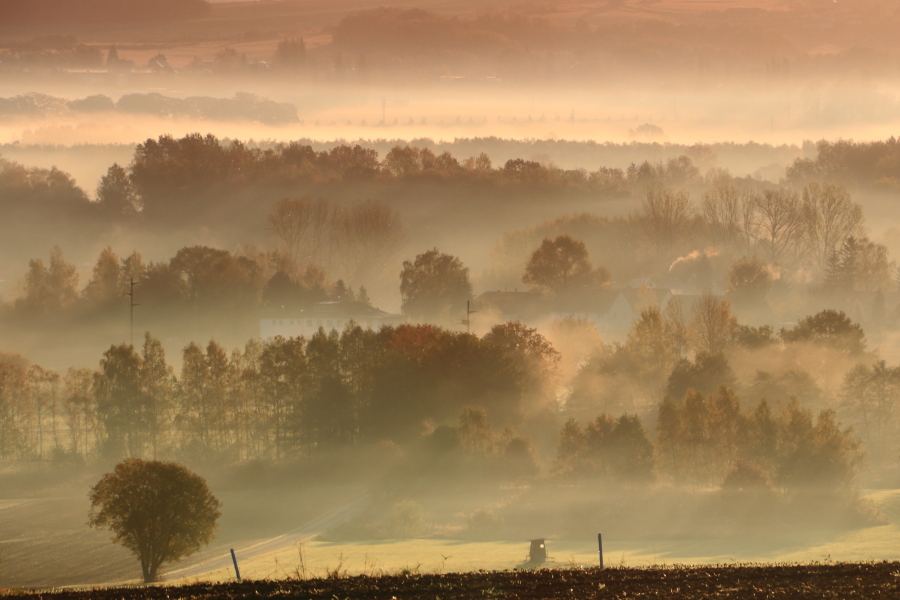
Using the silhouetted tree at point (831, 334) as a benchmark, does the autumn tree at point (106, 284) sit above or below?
above

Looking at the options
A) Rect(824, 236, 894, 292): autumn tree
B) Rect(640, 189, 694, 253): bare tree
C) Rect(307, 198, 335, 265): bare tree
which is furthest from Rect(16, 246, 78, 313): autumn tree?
Rect(824, 236, 894, 292): autumn tree

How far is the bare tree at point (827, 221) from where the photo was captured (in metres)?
121

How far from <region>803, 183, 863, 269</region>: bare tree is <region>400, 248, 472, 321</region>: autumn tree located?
45.2 metres

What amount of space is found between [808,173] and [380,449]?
122880mm

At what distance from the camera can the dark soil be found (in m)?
24.5

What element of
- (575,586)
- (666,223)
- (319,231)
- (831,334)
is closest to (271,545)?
(575,586)

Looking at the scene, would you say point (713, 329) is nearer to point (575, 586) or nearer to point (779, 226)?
point (779, 226)

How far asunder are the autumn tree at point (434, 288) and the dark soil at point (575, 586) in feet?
208

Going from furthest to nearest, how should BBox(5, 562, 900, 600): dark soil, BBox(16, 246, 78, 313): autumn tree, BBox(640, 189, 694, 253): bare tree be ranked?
Answer: BBox(640, 189, 694, 253): bare tree
BBox(16, 246, 78, 313): autumn tree
BBox(5, 562, 900, 600): dark soil

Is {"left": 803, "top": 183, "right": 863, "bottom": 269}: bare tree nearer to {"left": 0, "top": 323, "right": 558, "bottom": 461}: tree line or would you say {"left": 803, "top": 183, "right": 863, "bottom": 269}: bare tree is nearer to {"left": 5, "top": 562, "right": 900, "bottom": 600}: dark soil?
{"left": 0, "top": 323, "right": 558, "bottom": 461}: tree line

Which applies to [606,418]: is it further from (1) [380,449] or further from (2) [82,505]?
(2) [82,505]

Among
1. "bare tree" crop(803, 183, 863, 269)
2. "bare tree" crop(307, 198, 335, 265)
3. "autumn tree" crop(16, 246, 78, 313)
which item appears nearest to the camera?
"autumn tree" crop(16, 246, 78, 313)

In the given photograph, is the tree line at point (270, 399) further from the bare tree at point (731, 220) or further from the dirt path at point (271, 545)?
the bare tree at point (731, 220)

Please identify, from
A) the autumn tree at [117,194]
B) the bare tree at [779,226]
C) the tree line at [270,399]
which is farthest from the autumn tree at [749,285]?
the autumn tree at [117,194]
